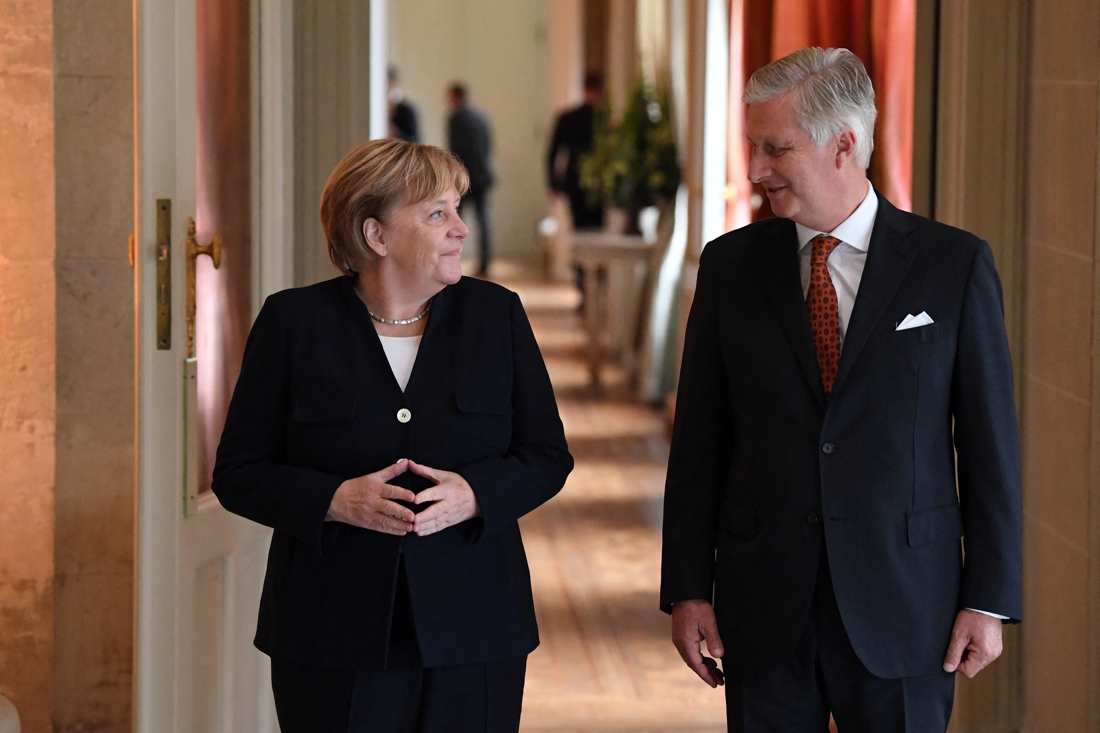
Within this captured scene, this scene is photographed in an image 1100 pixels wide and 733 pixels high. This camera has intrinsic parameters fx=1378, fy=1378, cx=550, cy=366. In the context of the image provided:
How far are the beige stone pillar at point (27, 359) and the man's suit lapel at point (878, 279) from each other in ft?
6.95

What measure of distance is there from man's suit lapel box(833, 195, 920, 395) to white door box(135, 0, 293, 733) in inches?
51.6

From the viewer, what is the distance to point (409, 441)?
222cm

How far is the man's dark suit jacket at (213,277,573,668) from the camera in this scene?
2.21m

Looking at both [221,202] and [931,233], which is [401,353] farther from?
[221,202]

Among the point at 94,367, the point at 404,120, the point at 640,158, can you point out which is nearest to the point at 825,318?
the point at 94,367

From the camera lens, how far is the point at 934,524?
2.14 meters

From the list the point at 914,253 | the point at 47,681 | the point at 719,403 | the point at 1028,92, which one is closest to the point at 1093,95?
the point at 1028,92

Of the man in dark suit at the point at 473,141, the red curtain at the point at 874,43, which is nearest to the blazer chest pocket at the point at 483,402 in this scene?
the red curtain at the point at 874,43

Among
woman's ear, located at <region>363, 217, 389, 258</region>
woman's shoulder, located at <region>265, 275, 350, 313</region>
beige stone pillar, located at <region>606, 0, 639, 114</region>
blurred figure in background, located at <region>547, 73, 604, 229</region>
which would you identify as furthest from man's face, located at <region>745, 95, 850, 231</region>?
beige stone pillar, located at <region>606, 0, 639, 114</region>

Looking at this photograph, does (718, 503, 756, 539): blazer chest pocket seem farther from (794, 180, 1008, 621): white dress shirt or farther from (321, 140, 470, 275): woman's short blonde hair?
(321, 140, 470, 275): woman's short blonde hair

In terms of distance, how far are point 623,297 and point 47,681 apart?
643cm

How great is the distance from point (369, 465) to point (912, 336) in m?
0.88

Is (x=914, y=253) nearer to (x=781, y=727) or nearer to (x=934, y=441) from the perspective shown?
(x=934, y=441)

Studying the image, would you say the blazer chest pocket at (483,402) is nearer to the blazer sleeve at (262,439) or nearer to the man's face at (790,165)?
the blazer sleeve at (262,439)
